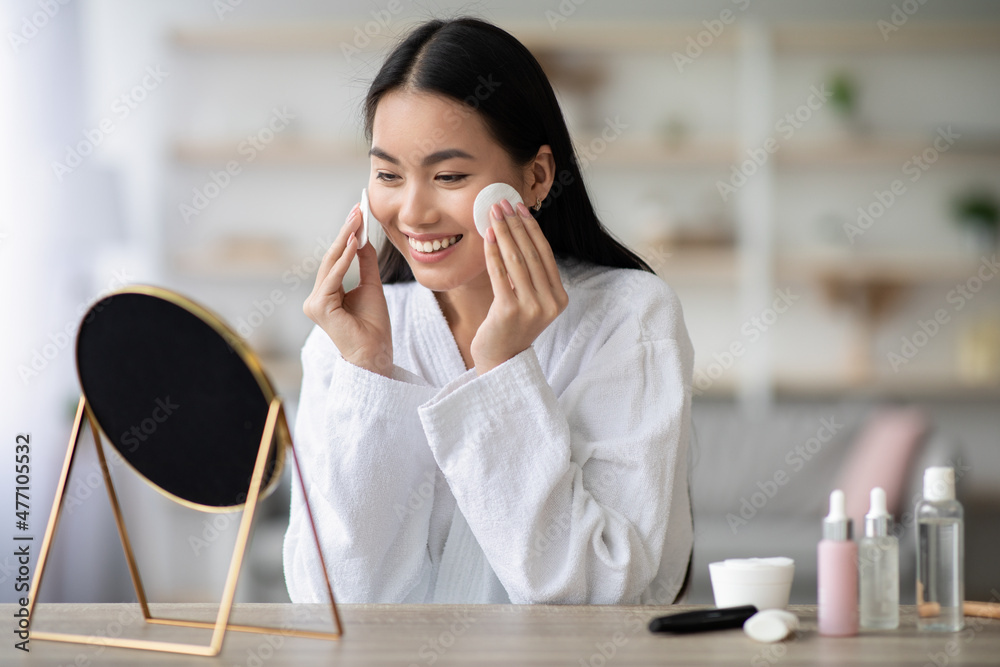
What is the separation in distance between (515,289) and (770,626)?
54 centimetres

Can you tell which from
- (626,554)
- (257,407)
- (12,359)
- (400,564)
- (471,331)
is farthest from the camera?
(12,359)

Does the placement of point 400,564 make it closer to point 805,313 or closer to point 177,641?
point 177,641

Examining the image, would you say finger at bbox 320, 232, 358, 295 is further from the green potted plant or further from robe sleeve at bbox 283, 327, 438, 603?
the green potted plant

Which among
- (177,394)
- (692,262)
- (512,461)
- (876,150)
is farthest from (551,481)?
(876,150)

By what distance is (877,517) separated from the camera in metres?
0.90

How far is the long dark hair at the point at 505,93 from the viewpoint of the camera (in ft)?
4.30

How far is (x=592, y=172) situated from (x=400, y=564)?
301 cm

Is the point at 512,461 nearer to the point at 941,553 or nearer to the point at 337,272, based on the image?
the point at 337,272

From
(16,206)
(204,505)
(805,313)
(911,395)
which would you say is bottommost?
(911,395)

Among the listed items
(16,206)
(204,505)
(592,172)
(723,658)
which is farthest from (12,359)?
(723,658)

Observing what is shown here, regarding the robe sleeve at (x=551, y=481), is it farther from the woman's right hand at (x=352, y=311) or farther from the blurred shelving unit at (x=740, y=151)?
the blurred shelving unit at (x=740, y=151)

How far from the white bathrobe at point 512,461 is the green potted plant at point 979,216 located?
10.7 ft

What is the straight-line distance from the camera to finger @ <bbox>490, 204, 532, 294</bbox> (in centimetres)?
121

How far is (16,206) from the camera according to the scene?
3754 mm
